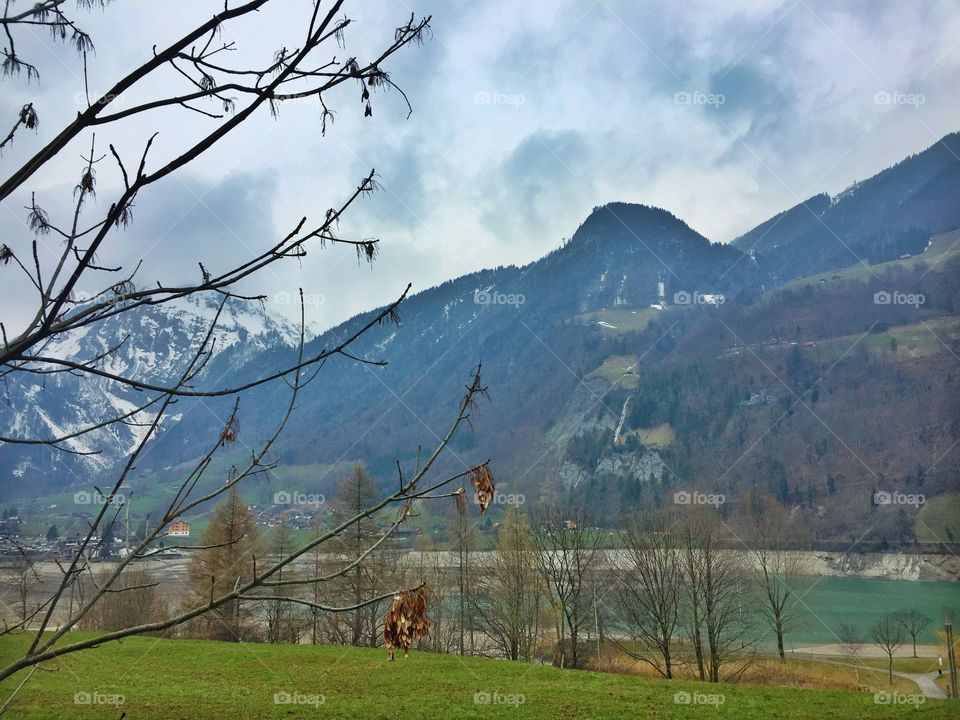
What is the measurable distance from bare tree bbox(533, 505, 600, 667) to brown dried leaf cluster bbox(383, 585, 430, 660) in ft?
102

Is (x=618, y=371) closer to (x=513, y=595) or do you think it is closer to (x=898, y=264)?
(x=898, y=264)

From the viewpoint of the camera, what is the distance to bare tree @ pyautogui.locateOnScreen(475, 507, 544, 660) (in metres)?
32.4

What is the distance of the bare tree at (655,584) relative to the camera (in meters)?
28.8

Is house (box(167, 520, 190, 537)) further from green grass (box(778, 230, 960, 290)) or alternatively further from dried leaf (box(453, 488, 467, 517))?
green grass (box(778, 230, 960, 290))

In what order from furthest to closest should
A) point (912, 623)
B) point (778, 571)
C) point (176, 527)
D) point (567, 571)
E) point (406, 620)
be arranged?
point (912, 623), point (778, 571), point (567, 571), point (176, 527), point (406, 620)

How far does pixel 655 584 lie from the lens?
30.0 metres

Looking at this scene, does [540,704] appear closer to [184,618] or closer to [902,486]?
[184,618]

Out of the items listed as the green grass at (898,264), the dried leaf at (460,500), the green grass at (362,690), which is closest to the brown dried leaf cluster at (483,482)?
the dried leaf at (460,500)

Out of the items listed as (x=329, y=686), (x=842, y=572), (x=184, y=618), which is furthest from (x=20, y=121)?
(x=842, y=572)

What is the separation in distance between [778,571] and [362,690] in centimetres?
2826

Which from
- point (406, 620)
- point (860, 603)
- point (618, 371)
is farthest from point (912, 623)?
point (618, 371)

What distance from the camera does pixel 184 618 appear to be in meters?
1.65

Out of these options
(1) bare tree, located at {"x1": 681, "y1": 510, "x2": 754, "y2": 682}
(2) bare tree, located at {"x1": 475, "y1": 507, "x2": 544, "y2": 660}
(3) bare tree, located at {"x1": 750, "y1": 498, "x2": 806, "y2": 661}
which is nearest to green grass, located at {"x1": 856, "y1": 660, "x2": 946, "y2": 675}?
(3) bare tree, located at {"x1": 750, "y1": 498, "x2": 806, "y2": 661}

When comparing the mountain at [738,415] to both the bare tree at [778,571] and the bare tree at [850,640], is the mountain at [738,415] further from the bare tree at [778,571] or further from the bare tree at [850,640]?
the bare tree at [778,571]
